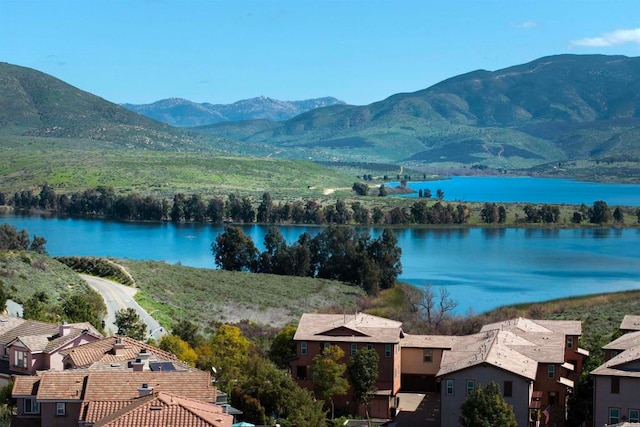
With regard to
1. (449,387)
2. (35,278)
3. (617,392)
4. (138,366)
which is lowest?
(449,387)

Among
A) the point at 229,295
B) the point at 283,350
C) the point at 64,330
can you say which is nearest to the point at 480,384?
the point at 283,350

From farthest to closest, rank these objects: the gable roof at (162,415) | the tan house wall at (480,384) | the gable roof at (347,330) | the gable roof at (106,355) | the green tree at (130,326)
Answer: the green tree at (130,326), the gable roof at (347,330), the tan house wall at (480,384), the gable roof at (106,355), the gable roof at (162,415)

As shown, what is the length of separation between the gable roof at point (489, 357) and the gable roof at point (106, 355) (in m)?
7.50

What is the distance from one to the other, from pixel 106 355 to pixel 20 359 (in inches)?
103

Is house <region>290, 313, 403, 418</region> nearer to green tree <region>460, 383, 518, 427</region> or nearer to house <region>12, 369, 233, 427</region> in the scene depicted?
green tree <region>460, 383, 518, 427</region>

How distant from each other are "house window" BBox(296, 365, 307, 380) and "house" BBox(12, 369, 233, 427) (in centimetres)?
1123

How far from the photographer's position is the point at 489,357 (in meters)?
26.8

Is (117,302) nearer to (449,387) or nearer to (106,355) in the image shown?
(449,387)

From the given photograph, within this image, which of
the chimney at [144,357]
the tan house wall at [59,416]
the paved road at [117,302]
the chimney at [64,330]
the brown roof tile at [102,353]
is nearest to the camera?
the tan house wall at [59,416]

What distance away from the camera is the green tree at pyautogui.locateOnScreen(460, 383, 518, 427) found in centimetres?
2372

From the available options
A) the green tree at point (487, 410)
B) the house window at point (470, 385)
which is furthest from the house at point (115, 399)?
the house window at point (470, 385)

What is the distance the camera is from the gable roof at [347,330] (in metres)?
30.7

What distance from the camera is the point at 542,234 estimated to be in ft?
348

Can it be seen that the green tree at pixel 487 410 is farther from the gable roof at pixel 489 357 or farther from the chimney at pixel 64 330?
the chimney at pixel 64 330
